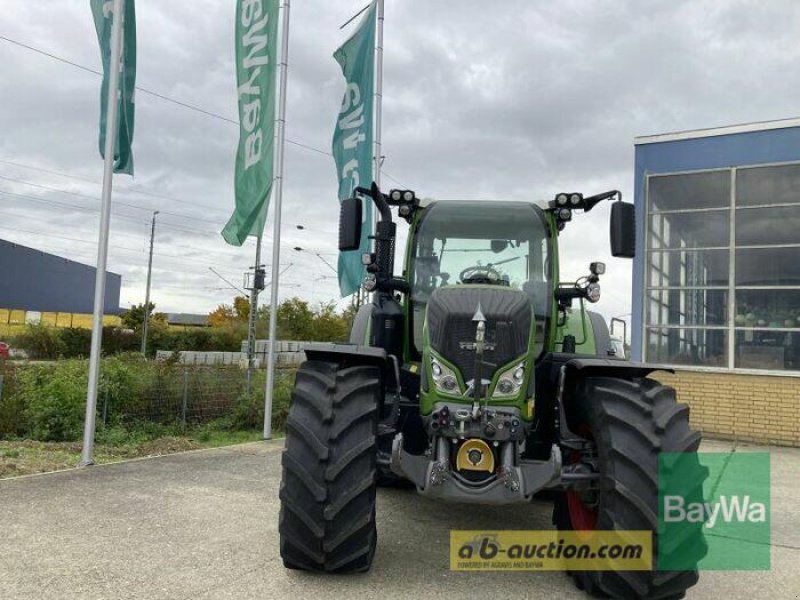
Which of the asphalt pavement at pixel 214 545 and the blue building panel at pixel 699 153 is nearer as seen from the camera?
the asphalt pavement at pixel 214 545

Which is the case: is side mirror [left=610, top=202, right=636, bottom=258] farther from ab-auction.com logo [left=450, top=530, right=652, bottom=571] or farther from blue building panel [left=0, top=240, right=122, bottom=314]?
blue building panel [left=0, top=240, right=122, bottom=314]

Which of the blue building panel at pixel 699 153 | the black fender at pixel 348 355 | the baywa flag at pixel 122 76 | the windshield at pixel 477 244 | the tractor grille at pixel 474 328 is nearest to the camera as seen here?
the tractor grille at pixel 474 328

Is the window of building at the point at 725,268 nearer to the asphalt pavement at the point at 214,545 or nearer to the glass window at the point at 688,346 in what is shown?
the glass window at the point at 688,346

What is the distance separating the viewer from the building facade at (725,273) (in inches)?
423

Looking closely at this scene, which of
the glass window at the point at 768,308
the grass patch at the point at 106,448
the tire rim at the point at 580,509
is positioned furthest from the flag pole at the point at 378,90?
the tire rim at the point at 580,509

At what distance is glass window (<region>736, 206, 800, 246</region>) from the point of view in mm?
Result: 10961

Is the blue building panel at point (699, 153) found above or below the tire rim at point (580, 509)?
above

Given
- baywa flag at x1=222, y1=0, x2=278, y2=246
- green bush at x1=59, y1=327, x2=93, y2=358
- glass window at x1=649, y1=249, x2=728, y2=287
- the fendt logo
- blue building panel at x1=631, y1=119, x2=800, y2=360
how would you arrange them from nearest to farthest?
the fendt logo, baywa flag at x1=222, y1=0, x2=278, y2=246, blue building panel at x1=631, y1=119, x2=800, y2=360, glass window at x1=649, y1=249, x2=728, y2=287, green bush at x1=59, y1=327, x2=93, y2=358

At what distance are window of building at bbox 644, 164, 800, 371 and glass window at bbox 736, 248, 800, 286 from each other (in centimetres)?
2

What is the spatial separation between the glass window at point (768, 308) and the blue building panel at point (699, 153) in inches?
65.0

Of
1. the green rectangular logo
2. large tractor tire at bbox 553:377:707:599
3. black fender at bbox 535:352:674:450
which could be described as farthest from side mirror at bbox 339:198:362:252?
the green rectangular logo

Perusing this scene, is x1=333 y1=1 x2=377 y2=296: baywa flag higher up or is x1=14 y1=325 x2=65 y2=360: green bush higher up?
x1=333 y1=1 x2=377 y2=296: baywa flag

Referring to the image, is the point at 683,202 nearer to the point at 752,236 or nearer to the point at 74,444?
the point at 752,236

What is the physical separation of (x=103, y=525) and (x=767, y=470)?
7.93 metres
